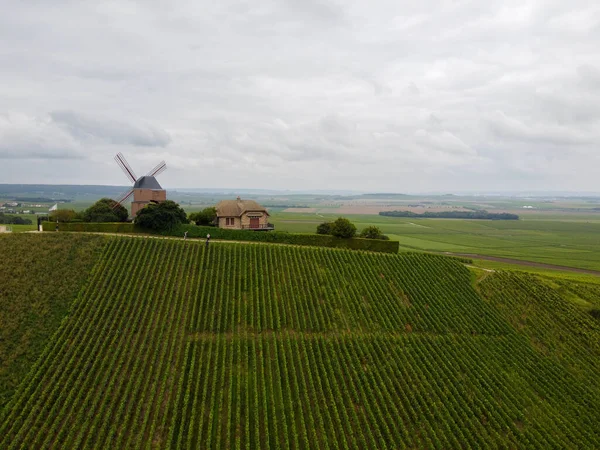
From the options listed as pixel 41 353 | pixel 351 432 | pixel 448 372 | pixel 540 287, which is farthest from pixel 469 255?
pixel 41 353

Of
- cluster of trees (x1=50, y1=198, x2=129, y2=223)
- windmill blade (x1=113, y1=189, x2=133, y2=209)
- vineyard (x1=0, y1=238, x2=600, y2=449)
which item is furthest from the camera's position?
windmill blade (x1=113, y1=189, x2=133, y2=209)

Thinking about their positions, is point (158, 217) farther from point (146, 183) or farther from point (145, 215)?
point (146, 183)

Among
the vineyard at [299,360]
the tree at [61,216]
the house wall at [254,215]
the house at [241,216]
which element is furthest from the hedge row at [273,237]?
the house wall at [254,215]

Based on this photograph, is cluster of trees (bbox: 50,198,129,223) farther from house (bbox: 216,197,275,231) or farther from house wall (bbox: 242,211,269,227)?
house wall (bbox: 242,211,269,227)

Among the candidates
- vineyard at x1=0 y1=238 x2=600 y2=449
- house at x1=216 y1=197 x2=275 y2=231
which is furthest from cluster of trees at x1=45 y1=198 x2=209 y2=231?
vineyard at x1=0 y1=238 x2=600 y2=449

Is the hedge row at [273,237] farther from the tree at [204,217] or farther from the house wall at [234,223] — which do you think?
the house wall at [234,223]

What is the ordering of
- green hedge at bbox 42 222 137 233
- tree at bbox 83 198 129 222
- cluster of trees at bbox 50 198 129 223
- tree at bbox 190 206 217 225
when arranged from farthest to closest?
1. tree at bbox 190 206 217 225
2. tree at bbox 83 198 129 222
3. cluster of trees at bbox 50 198 129 223
4. green hedge at bbox 42 222 137 233

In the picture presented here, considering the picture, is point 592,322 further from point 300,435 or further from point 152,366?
point 152,366
